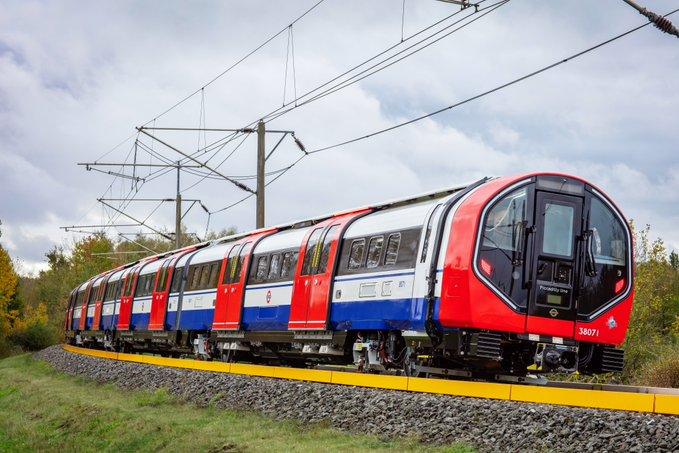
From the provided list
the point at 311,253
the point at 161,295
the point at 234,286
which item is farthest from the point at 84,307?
the point at 311,253

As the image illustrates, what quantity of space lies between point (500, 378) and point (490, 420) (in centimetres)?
468

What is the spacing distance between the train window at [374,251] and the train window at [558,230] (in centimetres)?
313

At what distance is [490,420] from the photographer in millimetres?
11141

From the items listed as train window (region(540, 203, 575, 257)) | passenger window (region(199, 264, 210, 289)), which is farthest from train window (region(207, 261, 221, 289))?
train window (region(540, 203, 575, 257))

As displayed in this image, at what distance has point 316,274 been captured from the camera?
19.2 m

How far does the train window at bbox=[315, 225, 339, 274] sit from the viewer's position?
18.9m

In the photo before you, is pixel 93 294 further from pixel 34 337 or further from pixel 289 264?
pixel 34 337

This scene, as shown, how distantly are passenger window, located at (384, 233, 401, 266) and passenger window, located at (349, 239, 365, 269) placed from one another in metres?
0.95

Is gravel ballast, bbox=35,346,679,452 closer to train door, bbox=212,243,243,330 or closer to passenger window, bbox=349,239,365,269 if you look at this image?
passenger window, bbox=349,239,365,269

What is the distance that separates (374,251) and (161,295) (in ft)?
46.8

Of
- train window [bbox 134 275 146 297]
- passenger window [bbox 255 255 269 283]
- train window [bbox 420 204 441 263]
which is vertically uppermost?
train window [bbox 420 204 441 263]

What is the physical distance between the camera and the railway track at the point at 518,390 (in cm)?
996

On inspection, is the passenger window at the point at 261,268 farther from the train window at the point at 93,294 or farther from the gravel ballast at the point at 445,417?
the train window at the point at 93,294

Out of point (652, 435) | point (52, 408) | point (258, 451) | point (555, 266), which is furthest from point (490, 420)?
point (52, 408)
